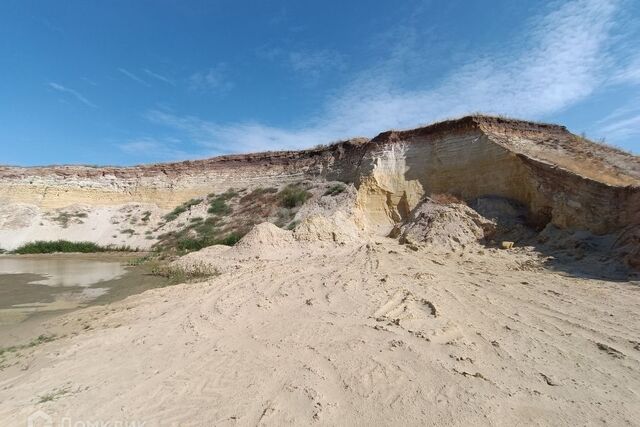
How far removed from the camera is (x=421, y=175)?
18250 millimetres

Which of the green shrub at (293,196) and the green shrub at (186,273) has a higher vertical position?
the green shrub at (293,196)

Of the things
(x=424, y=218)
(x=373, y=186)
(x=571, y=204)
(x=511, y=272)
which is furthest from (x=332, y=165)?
(x=511, y=272)

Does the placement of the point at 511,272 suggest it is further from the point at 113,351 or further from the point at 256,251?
the point at 113,351

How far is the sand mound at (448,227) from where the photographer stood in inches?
511

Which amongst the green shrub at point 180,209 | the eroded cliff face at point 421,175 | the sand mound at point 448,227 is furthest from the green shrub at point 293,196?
the sand mound at point 448,227

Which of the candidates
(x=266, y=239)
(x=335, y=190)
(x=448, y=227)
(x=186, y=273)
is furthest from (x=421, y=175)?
(x=186, y=273)

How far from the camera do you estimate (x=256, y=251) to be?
12.9 metres

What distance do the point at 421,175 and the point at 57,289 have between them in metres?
15.1

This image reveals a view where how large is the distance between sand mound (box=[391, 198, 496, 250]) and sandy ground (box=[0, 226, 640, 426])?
14.8 ft

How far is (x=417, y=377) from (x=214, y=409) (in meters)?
2.11

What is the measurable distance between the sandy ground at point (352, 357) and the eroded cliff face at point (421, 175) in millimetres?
4863

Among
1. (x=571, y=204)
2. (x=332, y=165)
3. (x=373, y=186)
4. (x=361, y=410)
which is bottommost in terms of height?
(x=361, y=410)

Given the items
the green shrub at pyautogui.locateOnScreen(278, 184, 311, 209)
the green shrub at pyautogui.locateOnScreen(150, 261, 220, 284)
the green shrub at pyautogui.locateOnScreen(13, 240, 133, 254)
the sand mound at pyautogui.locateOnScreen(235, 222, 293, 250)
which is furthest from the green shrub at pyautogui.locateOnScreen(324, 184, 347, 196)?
the green shrub at pyautogui.locateOnScreen(13, 240, 133, 254)

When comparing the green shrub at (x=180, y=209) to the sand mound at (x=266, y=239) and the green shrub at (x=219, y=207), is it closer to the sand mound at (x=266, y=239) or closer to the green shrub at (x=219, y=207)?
the green shrub at (x=219, y=207)
